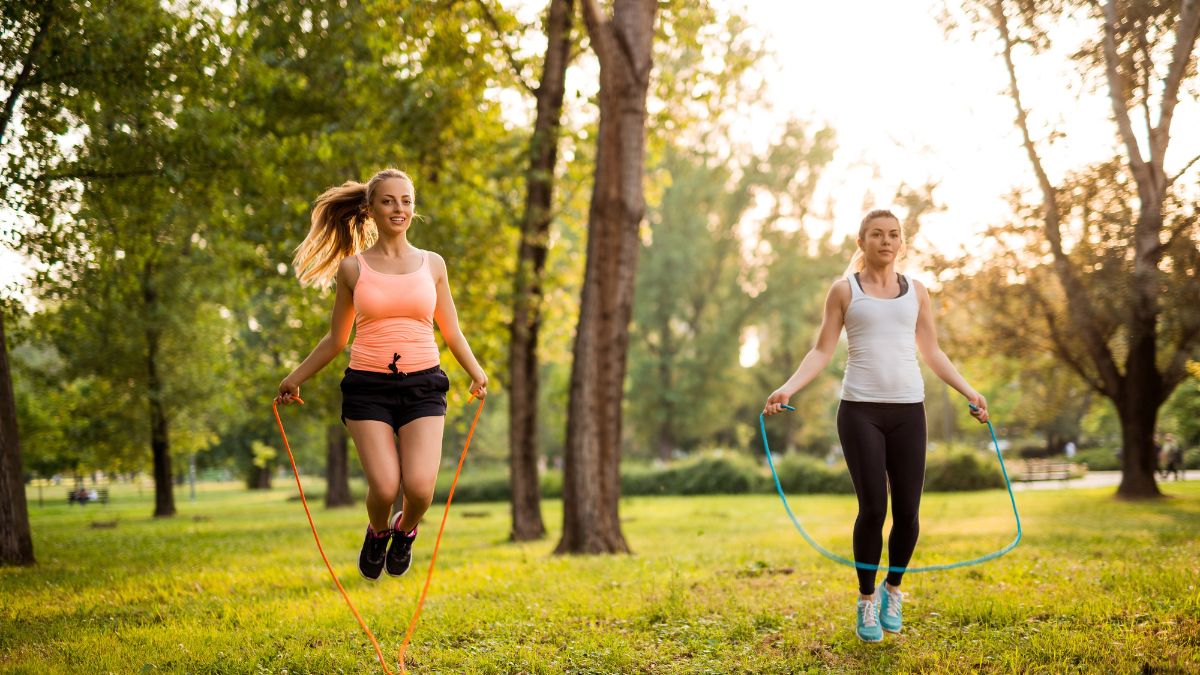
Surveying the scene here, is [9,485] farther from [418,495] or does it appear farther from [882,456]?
[882,456]

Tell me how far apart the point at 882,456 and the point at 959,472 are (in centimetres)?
2684

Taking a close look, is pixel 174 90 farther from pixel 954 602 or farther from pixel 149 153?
pixel 954 602

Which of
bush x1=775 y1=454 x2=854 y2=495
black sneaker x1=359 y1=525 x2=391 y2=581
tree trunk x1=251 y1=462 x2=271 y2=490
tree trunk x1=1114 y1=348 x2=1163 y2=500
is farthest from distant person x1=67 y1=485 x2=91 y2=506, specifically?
black sneaker x1=359 y1=525 x2=391 y2=581

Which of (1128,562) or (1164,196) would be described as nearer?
(1128,562)

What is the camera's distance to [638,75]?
41.5 feet

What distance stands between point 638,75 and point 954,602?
8.12m

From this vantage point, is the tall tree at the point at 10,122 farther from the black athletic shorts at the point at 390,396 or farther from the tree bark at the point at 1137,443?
the tree bark at the point at 1137,443

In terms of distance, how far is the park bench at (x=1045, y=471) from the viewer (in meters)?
34.8

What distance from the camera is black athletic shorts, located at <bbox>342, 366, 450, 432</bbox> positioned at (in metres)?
5.51

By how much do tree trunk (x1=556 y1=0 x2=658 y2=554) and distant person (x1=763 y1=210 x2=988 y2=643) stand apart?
669 cm

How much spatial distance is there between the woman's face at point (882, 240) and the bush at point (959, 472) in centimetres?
2615

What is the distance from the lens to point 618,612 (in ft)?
25.2

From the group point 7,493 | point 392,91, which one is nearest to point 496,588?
point 7,493

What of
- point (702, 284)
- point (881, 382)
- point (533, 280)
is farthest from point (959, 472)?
point (881, 382)
